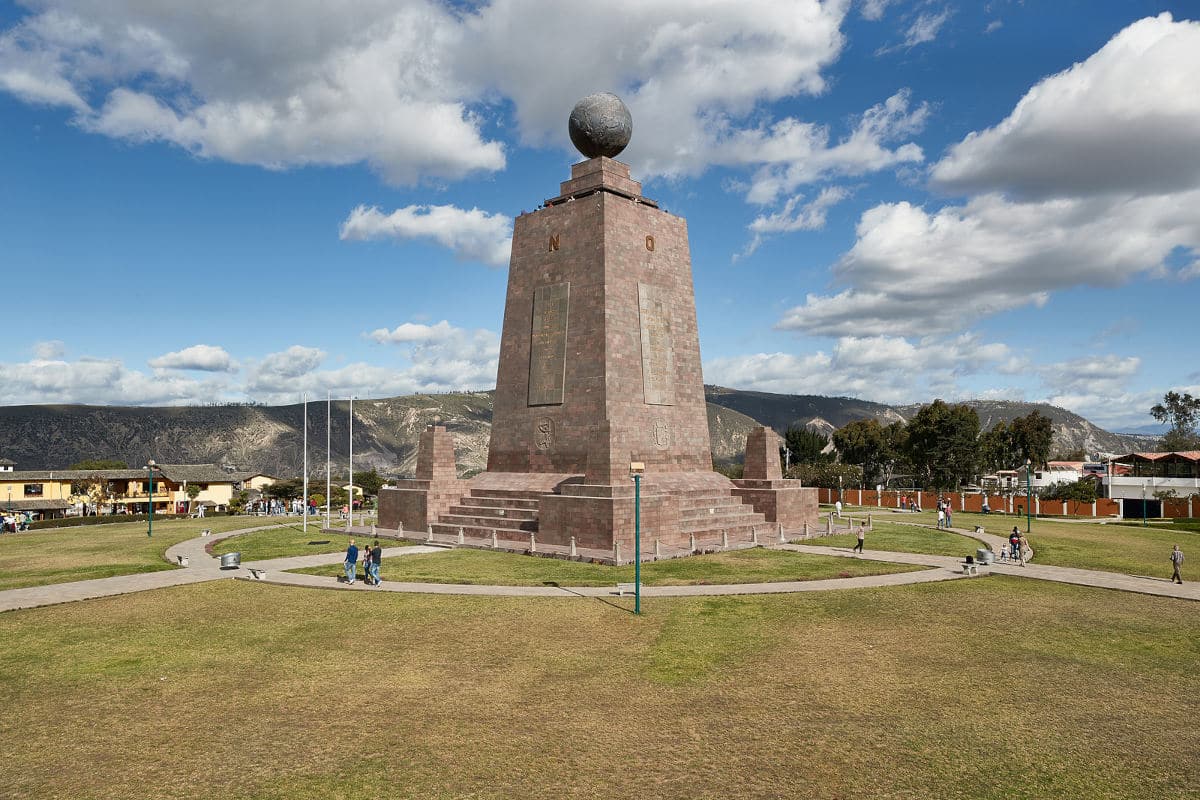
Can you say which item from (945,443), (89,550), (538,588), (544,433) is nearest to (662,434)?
(544,433)

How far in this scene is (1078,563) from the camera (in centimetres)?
3011

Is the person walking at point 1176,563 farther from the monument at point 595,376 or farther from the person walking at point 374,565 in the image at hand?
the person walking at point 374,565

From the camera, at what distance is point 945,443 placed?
93.9 meters

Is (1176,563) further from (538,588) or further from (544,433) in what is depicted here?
(544,433)

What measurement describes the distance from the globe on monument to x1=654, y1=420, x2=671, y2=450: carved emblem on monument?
14.7 metres

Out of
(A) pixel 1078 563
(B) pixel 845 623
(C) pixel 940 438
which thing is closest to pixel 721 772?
(B) pixel 845 623

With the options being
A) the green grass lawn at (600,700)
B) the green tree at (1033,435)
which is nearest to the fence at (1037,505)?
the green tree at (1033,435)

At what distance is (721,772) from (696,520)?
24.4 m

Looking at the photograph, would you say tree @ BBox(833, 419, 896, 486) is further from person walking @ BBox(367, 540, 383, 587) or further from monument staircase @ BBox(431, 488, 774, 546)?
person walking @ BBox(367, 540, 383, 587)

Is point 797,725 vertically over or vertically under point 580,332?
under

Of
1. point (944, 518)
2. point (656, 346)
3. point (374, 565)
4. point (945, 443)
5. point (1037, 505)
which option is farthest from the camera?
point (945, 443)

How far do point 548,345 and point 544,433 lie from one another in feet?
15.1

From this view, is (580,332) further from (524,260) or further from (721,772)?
(721,772)

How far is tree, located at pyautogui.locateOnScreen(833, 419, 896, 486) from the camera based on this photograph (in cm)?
11771
